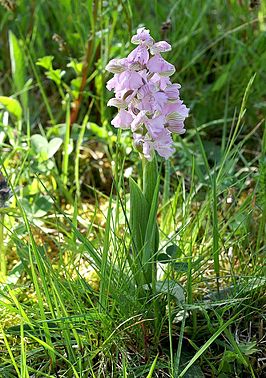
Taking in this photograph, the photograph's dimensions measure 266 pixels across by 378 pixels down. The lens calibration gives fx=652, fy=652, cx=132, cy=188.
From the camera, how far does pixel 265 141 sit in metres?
1.40

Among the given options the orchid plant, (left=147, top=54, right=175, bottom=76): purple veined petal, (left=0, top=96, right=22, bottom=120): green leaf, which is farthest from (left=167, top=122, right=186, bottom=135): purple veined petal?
(left=0, top=96, right=22, bottom=120): green leaf

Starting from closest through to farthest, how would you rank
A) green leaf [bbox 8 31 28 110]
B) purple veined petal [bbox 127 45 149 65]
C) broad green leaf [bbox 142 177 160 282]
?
1. purple veined petal [bbox 127 45 149 65]
2. broad green leaf [bbox 142 177 160 282]
3. green leaf [bbox 8 31 28 110]

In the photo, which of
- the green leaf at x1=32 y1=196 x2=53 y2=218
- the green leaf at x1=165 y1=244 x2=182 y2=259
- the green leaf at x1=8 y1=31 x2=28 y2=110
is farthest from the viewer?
the green leaf at x1=8 y1=31 x2=28 y2=110

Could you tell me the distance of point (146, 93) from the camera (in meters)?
1.10

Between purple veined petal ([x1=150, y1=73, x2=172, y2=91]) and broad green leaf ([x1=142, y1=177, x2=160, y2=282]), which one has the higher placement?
purple veined petal ([x1=150, y1=73, x2=172, y2=91])

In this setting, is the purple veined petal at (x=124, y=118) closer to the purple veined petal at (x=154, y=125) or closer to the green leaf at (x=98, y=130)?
the purple veined petal at (x=154, y=125)

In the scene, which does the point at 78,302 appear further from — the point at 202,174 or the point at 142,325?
the point at 202,174

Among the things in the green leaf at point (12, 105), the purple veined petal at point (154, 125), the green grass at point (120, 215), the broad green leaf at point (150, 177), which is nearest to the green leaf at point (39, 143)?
the green grass at point (120, 215)

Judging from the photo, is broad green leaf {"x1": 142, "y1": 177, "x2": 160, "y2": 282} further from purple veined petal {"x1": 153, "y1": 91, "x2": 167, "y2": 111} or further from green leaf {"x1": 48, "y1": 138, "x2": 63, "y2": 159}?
green leaf {"x1": 48, "y1": 138, "x2": 63, "y2": 159}

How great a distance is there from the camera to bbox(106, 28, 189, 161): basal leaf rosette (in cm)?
110

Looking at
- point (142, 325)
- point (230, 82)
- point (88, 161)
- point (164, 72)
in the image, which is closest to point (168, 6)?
point (230, 82)

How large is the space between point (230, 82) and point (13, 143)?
0.76m

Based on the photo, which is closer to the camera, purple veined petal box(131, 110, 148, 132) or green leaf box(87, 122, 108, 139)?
purple veined petal box(131, 110, 148, 132)

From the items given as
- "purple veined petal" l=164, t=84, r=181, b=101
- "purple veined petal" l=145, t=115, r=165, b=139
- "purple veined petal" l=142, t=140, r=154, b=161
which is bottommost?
"purple veined petal" l=142, t=140, r=154, b=161
